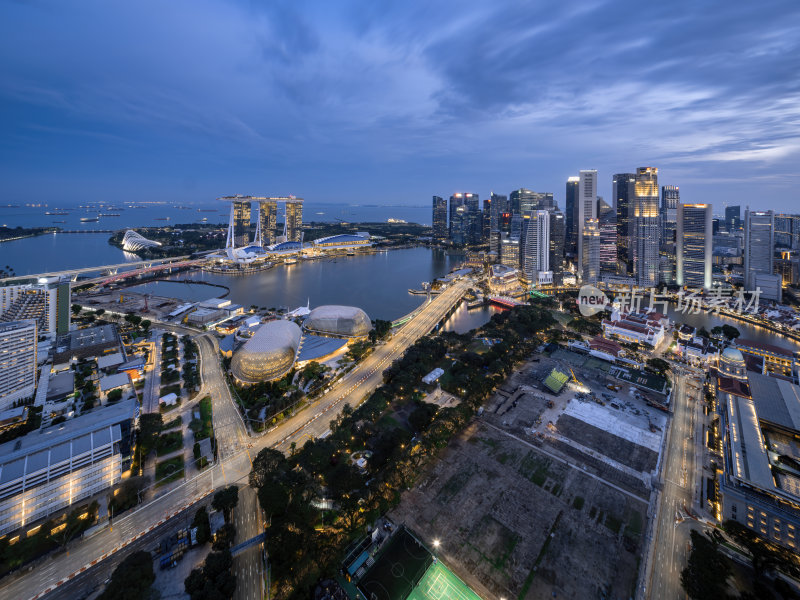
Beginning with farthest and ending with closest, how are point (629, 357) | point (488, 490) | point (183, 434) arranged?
point (629, 357) → point (183, 434) → point (488, 490)

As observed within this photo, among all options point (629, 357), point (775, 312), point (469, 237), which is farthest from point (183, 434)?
point (469, 237)

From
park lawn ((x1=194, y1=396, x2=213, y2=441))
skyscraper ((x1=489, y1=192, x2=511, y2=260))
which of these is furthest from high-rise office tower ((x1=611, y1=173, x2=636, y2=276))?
park lawn ((x1=194, y1=396, x2=213, y2=441))

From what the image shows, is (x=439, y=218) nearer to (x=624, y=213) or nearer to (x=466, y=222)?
(x=466, y=222)

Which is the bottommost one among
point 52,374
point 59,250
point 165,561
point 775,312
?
point 165,561

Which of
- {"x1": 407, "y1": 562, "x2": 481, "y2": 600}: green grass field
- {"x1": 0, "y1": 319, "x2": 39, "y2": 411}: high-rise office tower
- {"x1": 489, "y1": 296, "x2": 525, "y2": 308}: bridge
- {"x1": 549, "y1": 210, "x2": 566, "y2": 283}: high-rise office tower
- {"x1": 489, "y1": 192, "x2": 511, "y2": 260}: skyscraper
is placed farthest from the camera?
{"x1": 489, "y1": 192, "x2": 511, "y2": 260}: skyscraper

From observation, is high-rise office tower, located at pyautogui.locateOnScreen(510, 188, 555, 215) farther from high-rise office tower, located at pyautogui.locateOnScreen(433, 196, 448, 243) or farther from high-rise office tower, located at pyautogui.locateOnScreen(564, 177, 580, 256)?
high-rise office tower, located at pyautogui.locateOnScreen(433, 196, 448, 243)

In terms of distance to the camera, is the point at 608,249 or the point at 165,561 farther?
the point at 608,249

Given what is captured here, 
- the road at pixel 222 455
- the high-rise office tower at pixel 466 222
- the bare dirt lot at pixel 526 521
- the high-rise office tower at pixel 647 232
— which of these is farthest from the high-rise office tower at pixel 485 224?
the bare dirt lot at pixel 526 521

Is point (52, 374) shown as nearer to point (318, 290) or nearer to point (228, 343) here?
point (228, 343)
